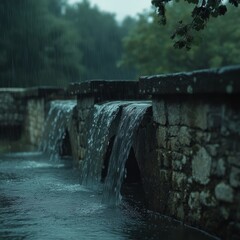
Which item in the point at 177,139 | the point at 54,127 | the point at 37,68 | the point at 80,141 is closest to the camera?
the point at 177,139

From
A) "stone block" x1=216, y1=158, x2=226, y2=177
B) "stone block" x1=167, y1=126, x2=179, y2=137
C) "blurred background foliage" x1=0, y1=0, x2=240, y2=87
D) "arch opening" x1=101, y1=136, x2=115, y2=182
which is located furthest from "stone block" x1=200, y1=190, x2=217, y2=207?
"blurred background foliage" x1=0, y1=0, x2=240, y2=87

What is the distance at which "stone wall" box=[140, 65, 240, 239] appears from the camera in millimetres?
3260

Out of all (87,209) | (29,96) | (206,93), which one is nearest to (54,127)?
(29,96)

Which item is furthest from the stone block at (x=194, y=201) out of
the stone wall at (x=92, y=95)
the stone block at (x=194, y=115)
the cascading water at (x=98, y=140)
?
the stone wall at (x=92, y=95)

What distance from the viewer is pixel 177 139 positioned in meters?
4.07

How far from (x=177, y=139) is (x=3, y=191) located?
2.24 meters

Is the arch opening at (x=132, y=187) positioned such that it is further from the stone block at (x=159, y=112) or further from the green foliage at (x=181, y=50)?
the green foliage at (x=181, y=50)

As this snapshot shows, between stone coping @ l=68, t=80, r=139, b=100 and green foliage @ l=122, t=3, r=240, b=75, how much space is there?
19.5 meters

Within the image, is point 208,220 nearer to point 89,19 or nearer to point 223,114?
point 223,114

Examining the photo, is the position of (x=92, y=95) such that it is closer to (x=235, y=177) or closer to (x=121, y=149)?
(x=121, y=149)

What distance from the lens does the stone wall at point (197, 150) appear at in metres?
3.26

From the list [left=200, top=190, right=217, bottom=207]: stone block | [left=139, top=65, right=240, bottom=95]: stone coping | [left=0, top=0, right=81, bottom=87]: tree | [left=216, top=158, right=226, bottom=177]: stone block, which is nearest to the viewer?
[left=139, top=65, right=240, bottom=95]: stone coping

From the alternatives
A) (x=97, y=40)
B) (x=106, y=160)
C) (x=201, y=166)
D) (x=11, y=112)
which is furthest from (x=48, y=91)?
(x=97, y=40)

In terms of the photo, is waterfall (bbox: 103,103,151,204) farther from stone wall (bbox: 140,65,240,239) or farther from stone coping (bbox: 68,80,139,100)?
stone coping (bbox: 68,80,139,100)
